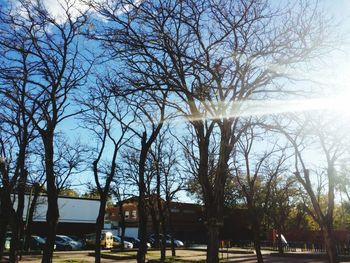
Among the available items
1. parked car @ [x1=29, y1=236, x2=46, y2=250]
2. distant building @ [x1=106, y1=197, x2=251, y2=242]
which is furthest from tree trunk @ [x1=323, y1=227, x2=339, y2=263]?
distant building @ [x1=106, y1=197, x2=251, y2=242]

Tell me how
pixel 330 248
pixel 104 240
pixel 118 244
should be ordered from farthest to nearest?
pixel 118 244, pixel 104 240, pixel 330 248

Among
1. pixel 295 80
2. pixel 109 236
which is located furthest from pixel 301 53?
pixel 109 236

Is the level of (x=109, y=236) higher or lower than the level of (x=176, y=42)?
lower

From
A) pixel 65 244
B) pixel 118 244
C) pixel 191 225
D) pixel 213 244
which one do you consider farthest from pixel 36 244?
pixel 191 225

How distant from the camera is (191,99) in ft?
41.0

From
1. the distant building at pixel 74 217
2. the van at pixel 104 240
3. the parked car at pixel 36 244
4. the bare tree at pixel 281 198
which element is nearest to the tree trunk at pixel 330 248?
the bare tree at pixel 281 198

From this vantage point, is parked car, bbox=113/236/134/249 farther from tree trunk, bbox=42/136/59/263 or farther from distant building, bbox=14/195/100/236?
tree trunk, bbox=42/136/59/263

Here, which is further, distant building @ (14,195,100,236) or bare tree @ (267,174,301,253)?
distant building @ (14,195,100,236)

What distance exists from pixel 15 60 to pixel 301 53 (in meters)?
10.4

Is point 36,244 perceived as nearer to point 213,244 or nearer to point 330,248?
point 330,248

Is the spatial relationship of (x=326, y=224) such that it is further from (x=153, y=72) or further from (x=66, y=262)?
(x=66, y=262)

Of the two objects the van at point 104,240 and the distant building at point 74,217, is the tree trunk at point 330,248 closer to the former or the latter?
the van at point 104,240

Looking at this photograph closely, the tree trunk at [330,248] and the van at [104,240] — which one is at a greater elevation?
the tree trunk at [330,248]

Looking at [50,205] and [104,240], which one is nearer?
[50,205]
